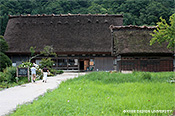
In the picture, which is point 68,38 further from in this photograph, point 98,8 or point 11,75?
point 98,8

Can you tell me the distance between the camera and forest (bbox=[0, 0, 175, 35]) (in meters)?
38.5

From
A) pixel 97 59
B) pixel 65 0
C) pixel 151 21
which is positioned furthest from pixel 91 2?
pixel 97 59

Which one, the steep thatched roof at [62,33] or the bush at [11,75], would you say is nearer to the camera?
the bush at [11,75]

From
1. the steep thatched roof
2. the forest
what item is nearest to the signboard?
the steep thatched roof

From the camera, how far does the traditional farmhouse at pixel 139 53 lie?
1883 cm

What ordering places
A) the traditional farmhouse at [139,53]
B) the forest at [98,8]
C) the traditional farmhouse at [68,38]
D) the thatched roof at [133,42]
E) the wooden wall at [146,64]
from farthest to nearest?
1. the forest at [98,8]
2. the traditional farmhouse at [68,38]
3. the wooden wall at [146,64]
4. the traditional farmhouse at [139,53]
5. the thatched roof at [133,42]

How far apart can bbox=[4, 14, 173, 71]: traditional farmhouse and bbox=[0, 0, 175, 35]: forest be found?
1050 centimetres

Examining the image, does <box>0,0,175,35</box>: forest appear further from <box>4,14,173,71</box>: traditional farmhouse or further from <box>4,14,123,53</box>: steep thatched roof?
<box>4,14,173,71</box>: traditional farmhouse

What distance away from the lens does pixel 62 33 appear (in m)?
26.9

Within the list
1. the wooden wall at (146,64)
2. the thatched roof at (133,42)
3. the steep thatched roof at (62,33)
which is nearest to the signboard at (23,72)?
the thatched roof at (133,42)

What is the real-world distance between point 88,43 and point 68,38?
2.95m

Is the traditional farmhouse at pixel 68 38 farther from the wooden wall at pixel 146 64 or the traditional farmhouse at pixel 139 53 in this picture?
the wooden wall at pixel 146 64

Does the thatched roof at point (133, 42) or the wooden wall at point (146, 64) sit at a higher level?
the thatched roof at point (133, 42)

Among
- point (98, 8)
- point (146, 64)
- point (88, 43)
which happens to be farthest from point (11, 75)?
point (98, 8)
